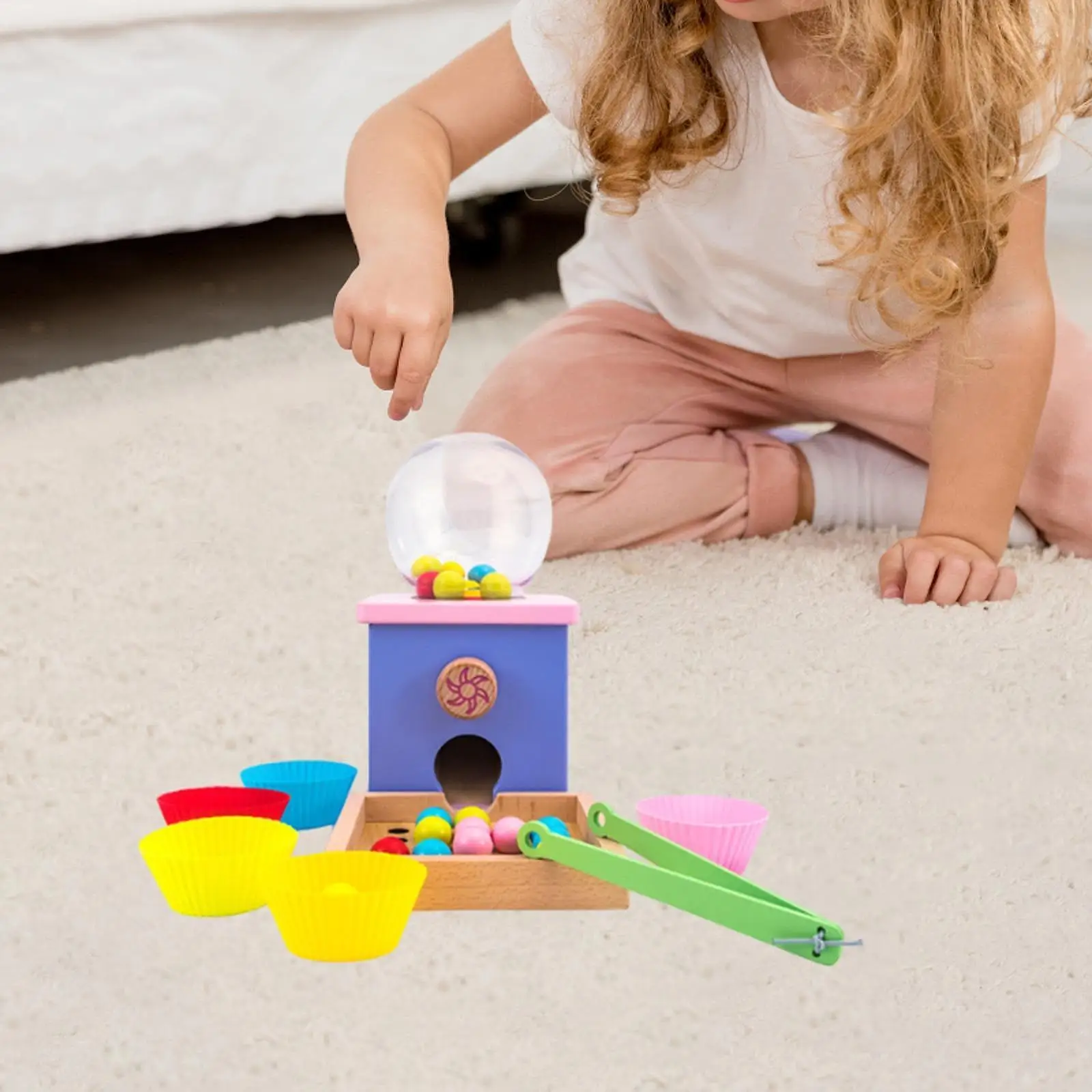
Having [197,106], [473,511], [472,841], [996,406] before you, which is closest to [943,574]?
[996,406]

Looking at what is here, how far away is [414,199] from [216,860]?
0.45 metres

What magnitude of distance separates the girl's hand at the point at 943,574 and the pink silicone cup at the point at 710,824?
12.4 inches

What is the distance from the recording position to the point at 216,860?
602mm

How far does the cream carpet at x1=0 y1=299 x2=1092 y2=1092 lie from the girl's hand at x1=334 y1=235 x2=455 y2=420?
160 millimetres

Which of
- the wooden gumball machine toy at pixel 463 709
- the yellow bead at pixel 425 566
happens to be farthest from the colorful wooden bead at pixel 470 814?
the yellow bead at pixel 425 566

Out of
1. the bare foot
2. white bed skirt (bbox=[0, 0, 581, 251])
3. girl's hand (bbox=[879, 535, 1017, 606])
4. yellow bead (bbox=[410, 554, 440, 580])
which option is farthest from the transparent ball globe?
white bed skirt (bbox=[0, 0, 581, 251])

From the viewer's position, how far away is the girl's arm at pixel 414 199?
2.66 ft

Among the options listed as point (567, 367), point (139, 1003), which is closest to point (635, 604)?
point (567, 367)

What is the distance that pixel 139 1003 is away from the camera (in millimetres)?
542

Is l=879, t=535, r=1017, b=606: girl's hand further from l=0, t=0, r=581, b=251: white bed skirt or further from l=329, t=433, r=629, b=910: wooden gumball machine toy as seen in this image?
l=0, t=0, r=581, b=251: white bed skirt

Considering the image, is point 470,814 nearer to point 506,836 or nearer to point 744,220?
point 506,836

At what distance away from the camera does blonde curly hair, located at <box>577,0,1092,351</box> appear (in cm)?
88

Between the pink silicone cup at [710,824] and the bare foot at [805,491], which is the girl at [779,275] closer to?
the bare foot at [805,491]

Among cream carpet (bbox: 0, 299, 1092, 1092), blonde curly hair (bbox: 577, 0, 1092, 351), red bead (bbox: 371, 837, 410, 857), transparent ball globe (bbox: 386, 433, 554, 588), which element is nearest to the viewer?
cream carpet (bbox: 0, 299, 1092, 1092)
